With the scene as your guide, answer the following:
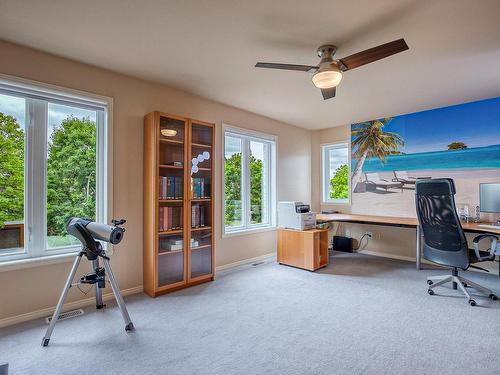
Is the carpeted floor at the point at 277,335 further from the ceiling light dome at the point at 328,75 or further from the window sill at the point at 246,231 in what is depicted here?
the ceiling light dome at the point at 328,75

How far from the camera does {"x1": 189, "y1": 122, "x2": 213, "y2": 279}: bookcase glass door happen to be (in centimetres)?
346

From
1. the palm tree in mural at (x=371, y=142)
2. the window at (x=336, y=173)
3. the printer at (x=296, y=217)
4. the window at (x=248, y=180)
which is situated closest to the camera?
the printer at (x=296, y=217)

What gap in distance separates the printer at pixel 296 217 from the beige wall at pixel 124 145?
633 millimetres

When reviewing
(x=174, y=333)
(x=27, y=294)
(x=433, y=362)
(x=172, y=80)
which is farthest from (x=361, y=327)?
(x=172, y=80)

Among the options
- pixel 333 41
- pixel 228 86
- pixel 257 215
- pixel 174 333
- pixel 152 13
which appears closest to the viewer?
pixel 152 13

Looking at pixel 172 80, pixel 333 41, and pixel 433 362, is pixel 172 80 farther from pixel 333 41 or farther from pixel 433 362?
pixel 433 362

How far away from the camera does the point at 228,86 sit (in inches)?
135

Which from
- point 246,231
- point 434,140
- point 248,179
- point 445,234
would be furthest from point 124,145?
point 434,140

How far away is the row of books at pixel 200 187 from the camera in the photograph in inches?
138

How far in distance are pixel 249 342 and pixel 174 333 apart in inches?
24.8

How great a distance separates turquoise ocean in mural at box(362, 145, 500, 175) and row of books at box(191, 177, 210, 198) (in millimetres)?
3141

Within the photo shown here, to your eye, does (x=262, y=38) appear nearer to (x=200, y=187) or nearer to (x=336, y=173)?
(x=200, y=187)

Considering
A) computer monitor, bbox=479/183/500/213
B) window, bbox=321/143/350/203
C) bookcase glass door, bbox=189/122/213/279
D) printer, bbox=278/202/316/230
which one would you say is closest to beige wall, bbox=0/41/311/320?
bookcase glass door, bbox=189/122/213/279

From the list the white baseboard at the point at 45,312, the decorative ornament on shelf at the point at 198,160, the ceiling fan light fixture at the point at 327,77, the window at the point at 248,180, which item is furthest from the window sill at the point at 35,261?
the ceiling fan light fixture at the point at 327,77
